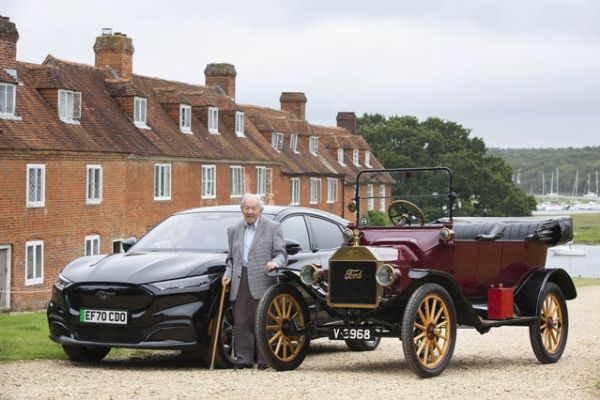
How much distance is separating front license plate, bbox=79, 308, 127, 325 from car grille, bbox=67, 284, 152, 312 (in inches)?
2.0

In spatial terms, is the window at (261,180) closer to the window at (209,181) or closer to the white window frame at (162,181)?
the window at (209,181)

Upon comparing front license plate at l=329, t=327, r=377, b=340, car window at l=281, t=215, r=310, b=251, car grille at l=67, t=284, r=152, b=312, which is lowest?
front license plate at l=329, t=327, r=377, b=340

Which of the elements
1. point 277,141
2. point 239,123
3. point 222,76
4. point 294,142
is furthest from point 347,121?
point 239,123

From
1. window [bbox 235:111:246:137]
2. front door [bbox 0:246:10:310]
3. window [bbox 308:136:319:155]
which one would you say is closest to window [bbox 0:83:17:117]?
front door [bbox 0:246:10:310]

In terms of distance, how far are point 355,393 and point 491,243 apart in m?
3.66

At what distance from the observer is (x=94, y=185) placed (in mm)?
42344

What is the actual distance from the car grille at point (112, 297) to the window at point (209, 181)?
38939mm

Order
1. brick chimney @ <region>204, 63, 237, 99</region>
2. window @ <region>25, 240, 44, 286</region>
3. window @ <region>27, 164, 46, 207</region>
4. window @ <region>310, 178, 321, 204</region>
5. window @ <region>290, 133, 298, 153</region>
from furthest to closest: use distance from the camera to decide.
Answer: window @ <region>290, 133, 298, 153</region> → window @ <region>310, 178, 321, 204</region> → brick chimney @ <region>204, 63, 237, 99</region> → window @ <region>27, 164, 46, 207</region> → window @ <region>25, 240, 44, 286</region>

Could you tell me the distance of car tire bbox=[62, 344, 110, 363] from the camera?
1229 cm

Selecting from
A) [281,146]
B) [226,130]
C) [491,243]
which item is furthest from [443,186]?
[491,243]

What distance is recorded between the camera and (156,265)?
12.0m

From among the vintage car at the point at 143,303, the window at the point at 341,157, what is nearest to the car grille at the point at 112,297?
the vintage car at the point at 143,303

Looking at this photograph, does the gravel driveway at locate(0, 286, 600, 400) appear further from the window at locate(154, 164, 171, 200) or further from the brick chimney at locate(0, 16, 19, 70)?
the window at locate(154, 164, 171, 200)

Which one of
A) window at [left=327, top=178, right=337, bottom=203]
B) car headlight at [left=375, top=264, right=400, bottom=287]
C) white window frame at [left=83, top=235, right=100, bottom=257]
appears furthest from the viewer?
window at [left=327, top=178, right=337, bottom=203]
